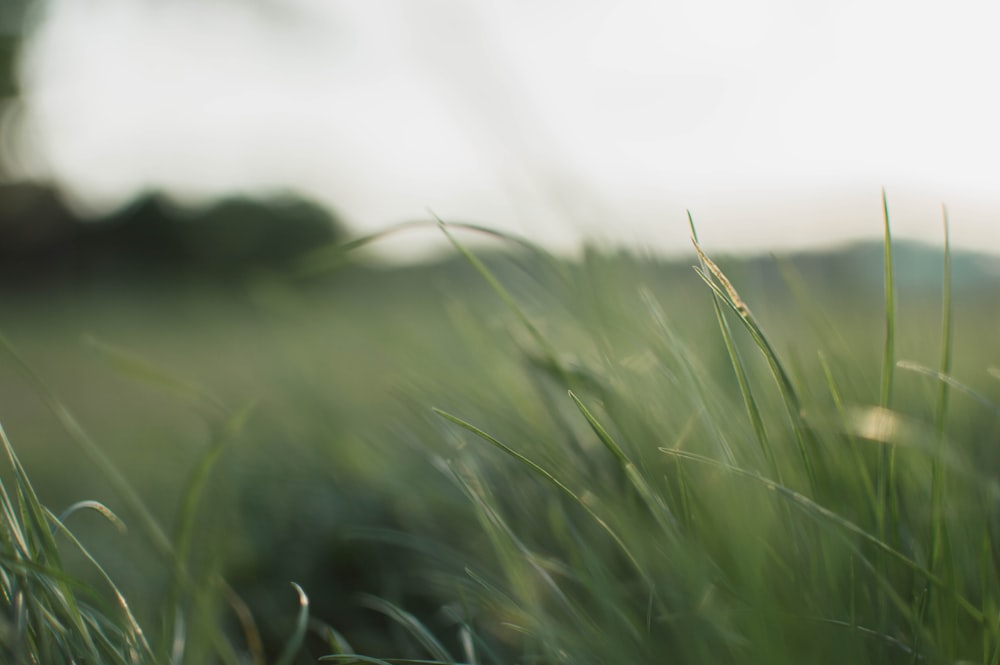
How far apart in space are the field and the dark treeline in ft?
20.4

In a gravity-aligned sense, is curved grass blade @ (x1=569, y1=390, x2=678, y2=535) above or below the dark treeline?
below

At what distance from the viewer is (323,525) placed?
2.17 ft

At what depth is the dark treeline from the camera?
22.7 feet

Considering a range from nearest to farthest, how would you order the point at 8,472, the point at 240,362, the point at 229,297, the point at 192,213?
the point at 8,472 → the point at 240,362 → the point at 229,297 → the point at 192,213

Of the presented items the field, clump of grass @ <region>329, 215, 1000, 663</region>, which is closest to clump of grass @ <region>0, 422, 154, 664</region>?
the field

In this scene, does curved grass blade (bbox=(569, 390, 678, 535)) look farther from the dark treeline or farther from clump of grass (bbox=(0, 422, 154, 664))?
the dark treeline

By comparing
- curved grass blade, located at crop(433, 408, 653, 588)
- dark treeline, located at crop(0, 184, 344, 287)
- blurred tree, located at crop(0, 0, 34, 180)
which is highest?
blurred tree, located at crop(0, 0, 34, 180)

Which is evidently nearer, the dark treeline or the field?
the field

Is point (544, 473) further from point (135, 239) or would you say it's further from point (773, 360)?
→ point (135, 239)

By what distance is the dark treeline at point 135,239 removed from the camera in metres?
6.93

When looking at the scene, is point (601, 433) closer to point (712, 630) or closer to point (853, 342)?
point (712, 630)

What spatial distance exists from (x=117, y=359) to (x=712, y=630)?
338 mm

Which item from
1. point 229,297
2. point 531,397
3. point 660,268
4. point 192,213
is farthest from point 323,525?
point 192,213

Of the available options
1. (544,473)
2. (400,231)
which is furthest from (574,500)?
(400,231)
